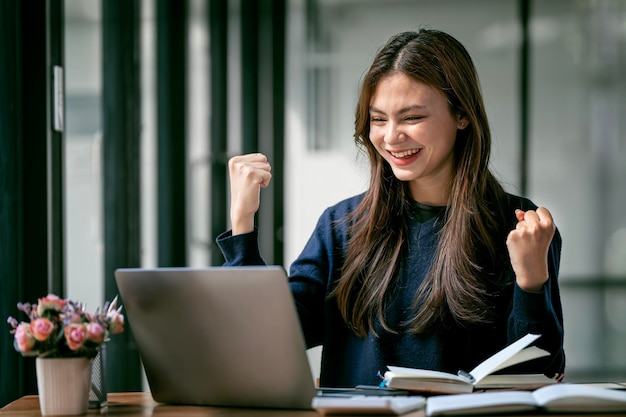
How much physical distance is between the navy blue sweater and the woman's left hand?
1.4 inches

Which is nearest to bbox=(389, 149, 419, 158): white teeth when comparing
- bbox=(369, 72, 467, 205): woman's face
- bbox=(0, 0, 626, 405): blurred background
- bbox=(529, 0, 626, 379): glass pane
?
bbox=(369, 72, 467, 205): woman's face

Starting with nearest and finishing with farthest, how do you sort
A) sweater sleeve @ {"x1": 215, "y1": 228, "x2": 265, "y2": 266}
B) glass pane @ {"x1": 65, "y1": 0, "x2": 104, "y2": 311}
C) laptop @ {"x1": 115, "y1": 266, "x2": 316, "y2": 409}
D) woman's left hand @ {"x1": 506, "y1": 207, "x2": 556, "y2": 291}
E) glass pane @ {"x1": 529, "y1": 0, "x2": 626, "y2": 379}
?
1. laptop @ {"x1": 115, "y1": 266, "x2": 316, "y2": 409}
2. woman's left hand @ {"x1": 506, "y1": 207, "x2": 556, "y2": 291}
3. sweater sleeve @ {"x1": 215, "y1": 228, "x2": 265, "y2": 266}
4. glass pane @ {"x1": 65, "y1": 0, "x2": 104, "y2": 311}
5. glass pane @ {"x1": 529, "y1": 0, "x2": 626, "y2": 379}

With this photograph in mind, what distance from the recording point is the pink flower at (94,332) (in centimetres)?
135

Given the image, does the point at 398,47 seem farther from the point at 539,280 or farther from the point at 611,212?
the point at 611,212

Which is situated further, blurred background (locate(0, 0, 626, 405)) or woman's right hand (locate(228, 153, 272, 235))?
blurred background (locate(0, 0, 626, 405))

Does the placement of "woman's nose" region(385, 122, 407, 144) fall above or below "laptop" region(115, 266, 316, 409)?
above

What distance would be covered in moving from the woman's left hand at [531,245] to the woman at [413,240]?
0.34 feet

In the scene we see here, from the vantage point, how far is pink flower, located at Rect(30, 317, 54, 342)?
1.33 meters

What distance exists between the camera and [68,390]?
1363 millimetres

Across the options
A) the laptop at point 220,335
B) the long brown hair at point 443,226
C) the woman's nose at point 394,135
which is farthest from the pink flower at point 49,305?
the woman's nose at point 394,135

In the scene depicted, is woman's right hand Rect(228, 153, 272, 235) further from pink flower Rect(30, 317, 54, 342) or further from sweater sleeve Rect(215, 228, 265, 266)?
pink flower Rect(30, 317, 54, 342)

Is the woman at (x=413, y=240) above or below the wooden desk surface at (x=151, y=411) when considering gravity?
above

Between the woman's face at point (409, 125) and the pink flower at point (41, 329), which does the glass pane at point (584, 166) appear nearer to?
the woman's face at point (409, 125)

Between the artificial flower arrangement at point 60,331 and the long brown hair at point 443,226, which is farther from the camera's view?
the long brown hair at point 443,226
